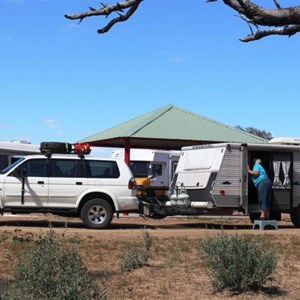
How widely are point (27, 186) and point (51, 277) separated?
408 inches

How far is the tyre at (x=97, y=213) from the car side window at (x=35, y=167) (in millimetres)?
1410

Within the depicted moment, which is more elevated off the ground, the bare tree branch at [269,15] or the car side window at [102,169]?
the bare tree branch at [269,15]

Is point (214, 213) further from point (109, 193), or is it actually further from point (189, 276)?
point (189, 276)

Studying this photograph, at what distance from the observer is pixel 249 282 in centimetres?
741

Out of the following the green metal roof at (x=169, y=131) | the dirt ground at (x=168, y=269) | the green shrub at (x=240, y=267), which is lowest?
the dirt ground at (x=168, y=269)

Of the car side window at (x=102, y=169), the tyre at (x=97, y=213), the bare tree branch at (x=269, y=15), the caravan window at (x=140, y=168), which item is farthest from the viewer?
the caravan window at (x=140, y=168)

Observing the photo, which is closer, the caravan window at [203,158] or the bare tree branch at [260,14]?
the bare tree branch at [260,14]

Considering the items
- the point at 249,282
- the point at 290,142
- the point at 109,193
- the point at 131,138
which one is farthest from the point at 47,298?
the point at 131,138

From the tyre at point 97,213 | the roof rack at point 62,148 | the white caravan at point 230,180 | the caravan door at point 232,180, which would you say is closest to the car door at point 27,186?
the roof rack at point 62,148

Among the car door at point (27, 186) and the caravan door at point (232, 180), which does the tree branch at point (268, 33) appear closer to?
the car door at point (27, 186)

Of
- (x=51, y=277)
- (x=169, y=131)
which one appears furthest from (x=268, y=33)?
(x=169, y=131)

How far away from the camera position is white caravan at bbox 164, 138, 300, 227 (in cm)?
1686

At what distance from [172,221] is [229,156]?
4.61 metres

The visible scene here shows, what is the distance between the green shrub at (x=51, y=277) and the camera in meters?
5.26
